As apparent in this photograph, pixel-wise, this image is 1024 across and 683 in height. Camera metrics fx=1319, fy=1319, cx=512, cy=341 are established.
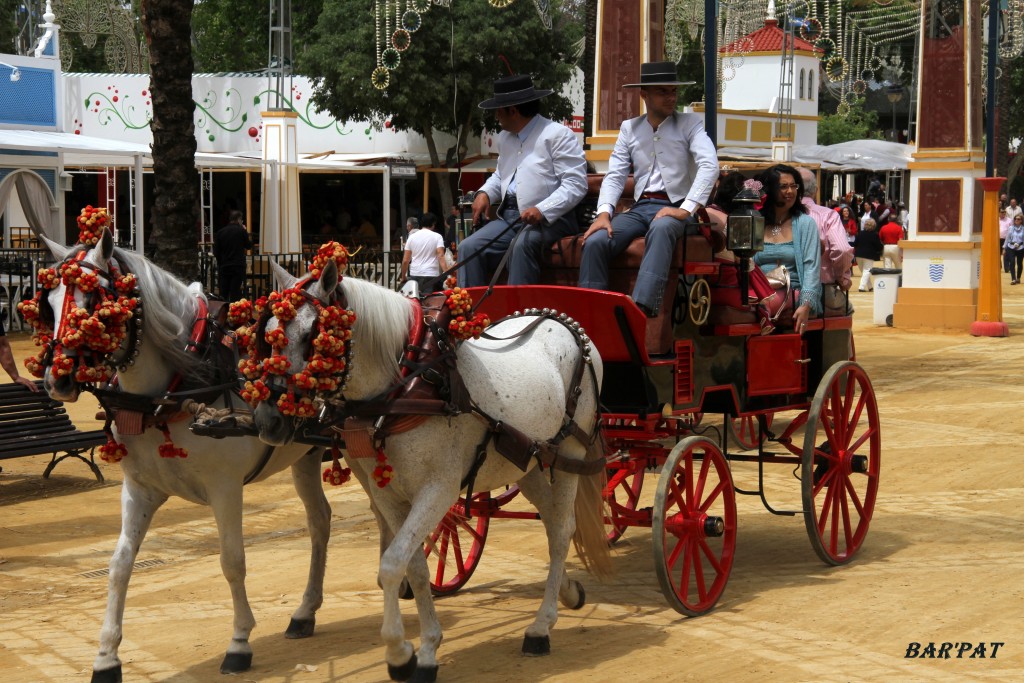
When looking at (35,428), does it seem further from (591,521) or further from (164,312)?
(591,521)

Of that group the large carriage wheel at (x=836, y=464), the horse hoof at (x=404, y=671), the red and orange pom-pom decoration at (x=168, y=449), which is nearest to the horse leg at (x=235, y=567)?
the red and orange pom-pom decoration at (x=168, y=449)

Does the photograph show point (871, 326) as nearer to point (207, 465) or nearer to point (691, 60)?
point (207, 465)

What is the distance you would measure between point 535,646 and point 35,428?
214 inches

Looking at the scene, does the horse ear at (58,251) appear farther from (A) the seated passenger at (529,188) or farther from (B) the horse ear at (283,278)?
(A) the seated passenger at (529,188)

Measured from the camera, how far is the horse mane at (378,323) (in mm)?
5285

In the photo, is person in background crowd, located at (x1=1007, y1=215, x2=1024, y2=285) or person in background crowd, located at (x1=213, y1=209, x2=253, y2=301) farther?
person in background crowd, located at (x1=1007, y1=215, x2=1024, y2=285)

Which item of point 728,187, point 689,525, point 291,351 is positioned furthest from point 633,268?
point 291,351

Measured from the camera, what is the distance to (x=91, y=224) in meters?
5.81

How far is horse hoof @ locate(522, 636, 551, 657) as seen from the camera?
20.1 feet

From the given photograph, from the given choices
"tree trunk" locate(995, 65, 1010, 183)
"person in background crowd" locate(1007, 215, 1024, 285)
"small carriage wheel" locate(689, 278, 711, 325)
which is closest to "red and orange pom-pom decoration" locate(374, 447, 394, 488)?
"small carriage wheel" locate(689, 278, 711, 325)

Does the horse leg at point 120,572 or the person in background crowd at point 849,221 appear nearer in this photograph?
the horse leg at point 120,572

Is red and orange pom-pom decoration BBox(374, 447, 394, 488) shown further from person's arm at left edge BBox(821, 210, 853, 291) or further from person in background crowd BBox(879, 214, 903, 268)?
person in background crowd BBox(879, 214, 903, 268)

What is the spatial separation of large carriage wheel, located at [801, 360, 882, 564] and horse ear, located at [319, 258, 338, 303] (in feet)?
11.1

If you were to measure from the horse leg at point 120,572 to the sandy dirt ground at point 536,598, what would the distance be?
272mm
